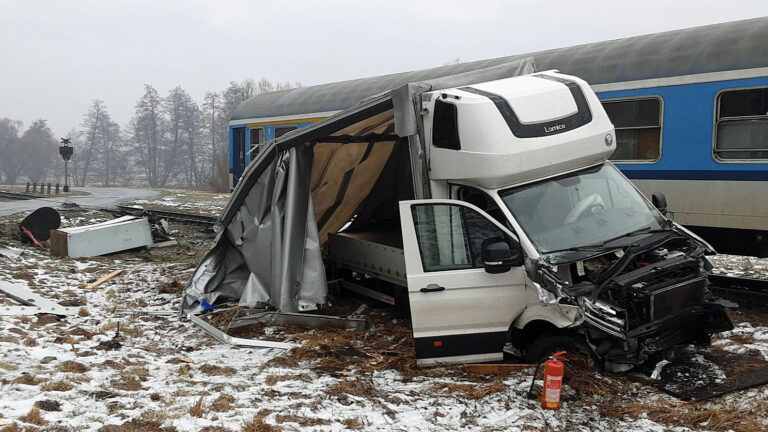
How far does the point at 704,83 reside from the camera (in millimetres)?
8945

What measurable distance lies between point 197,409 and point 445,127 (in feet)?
10.4

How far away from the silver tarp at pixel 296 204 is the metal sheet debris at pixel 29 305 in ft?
4.84

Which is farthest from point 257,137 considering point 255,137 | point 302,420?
point 302,420

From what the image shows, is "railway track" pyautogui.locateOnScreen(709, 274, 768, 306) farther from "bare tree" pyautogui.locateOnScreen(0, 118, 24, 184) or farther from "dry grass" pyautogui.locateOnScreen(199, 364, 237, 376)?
"bare tree" pyautogui.locateOnScreen(0, 118, 24, 184)

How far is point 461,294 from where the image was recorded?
558 centimetres

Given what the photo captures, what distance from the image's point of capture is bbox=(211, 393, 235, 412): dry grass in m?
4.91

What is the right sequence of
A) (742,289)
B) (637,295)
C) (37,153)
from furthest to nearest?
(37,153), (742,289), (637,295)

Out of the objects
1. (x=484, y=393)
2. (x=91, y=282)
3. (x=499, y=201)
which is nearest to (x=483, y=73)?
(x=499, y=201)

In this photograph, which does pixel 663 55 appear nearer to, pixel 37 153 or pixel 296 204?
pixel 296 204

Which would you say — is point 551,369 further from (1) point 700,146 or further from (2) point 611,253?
(1) point 700,146

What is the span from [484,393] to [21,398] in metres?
3.52

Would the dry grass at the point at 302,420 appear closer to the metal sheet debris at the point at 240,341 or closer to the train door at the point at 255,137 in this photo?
the metal sheet debris at the point at 240,341

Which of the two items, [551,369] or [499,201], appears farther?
[499,201]

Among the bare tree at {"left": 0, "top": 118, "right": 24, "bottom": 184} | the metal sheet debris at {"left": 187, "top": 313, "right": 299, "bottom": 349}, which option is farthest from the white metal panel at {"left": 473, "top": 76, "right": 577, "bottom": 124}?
the bare tree at {"left": 0, "top": 118, "right": 24, "bottom": 184}
